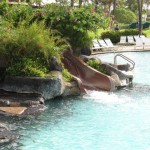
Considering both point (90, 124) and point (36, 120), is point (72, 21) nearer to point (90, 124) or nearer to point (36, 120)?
point (36, 120)

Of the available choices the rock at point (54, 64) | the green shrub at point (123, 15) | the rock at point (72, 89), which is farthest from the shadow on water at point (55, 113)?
the green shrub at point (123, 15)

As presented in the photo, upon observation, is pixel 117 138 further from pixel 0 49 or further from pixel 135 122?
pixel 0 49

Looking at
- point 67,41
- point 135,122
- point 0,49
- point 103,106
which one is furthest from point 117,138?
point 67,41

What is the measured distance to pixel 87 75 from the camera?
54.0 ft

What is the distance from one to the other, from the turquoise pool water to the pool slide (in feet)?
1.98

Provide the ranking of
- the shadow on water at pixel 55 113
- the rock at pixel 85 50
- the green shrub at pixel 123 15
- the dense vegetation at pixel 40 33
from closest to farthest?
the shadow on water at pixel 55 113, the dense vegetation at pixel 40 33, the rock at pixel 85 50, the green shrub at pixel 123 15

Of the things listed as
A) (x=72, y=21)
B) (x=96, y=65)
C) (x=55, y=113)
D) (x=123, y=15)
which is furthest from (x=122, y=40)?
(x=123, y=15)

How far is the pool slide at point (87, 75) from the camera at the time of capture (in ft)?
52.1

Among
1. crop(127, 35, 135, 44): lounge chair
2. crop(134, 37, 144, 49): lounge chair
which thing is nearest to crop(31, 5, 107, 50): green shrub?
crop(134, 37, 144, 49): lounge chair

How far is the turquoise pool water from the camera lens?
31.6 feet

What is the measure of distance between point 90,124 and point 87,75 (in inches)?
210

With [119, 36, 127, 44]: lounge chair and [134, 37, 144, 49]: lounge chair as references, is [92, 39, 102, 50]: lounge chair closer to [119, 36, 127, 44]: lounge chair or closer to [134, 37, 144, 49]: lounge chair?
[134, 37, 144, 49]: lounge chair

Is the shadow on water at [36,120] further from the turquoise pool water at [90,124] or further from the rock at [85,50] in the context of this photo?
the rock at [85,50]

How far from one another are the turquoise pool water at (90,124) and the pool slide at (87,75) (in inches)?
23.7
